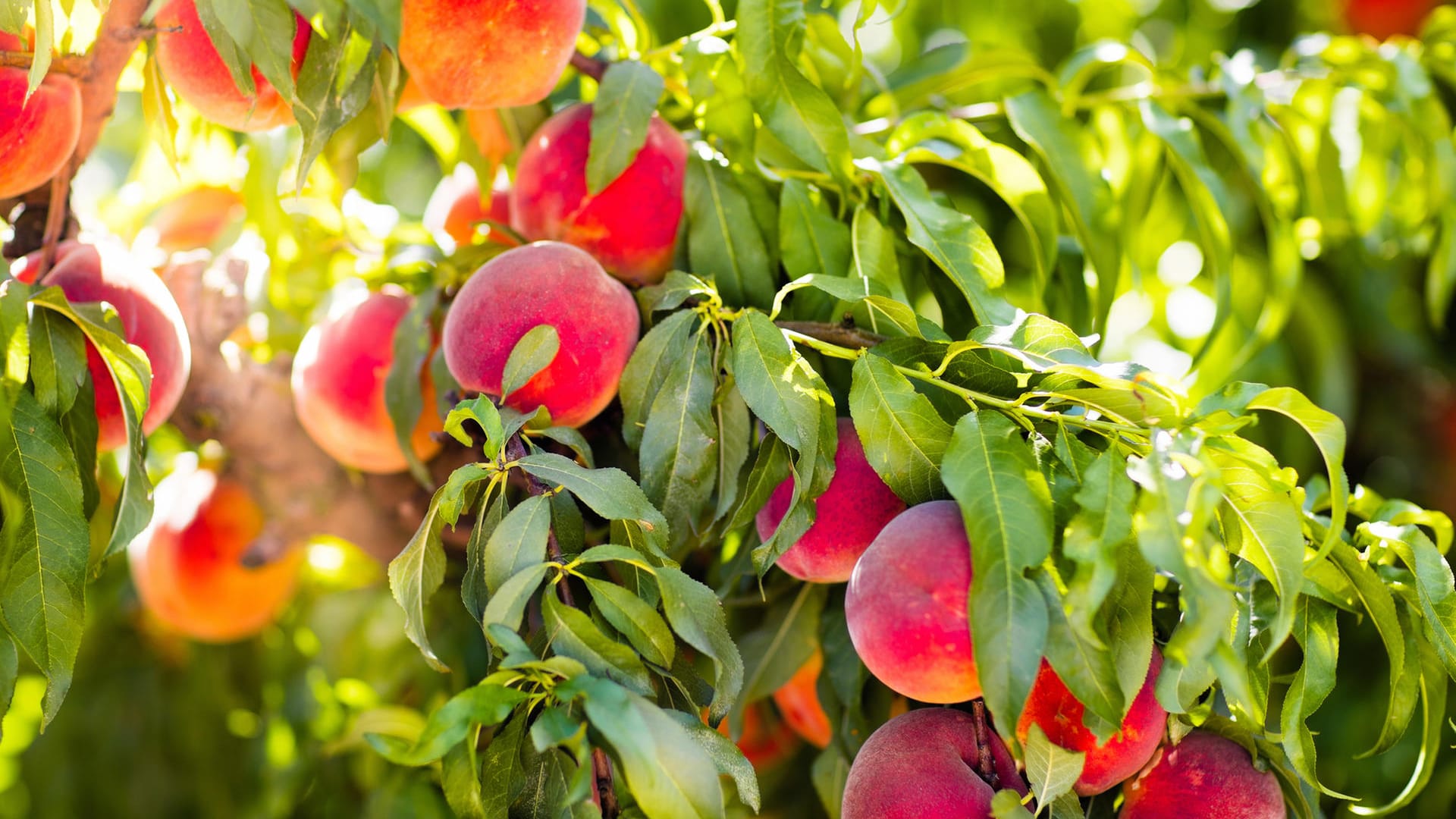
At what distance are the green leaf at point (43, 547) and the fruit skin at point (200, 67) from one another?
259 mm

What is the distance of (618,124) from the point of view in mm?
865

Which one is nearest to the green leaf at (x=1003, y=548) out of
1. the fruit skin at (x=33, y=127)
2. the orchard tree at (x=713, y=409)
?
the orchard tree at (x=713, y=409)

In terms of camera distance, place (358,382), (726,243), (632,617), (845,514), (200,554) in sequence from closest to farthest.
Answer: (632,617) → (845,514) → (726,243) → (358,382) → (200,554)

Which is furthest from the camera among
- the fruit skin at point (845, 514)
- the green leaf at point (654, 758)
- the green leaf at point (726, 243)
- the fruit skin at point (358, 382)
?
the fruit skin at point (358, 382)

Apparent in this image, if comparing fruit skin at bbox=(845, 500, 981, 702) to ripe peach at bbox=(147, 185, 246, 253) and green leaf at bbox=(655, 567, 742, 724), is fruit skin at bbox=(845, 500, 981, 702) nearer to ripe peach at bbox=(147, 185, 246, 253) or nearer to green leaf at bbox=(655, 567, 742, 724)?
green leaf at bbox=(655, 567, 742, 724)

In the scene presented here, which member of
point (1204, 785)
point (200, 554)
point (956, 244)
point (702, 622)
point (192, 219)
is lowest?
point (200, 554)

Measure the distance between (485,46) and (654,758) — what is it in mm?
526

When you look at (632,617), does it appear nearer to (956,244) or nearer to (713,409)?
(713,409)

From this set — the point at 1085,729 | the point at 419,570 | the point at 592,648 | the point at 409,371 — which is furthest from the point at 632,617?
the point at 409,371

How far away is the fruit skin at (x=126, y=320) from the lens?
84 centimetres

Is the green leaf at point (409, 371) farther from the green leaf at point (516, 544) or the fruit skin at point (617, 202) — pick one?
the green leaf at point (516, 544)

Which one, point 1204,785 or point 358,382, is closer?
point 1204,785

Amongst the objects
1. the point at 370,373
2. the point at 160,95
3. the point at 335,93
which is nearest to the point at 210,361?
the point at 370,373

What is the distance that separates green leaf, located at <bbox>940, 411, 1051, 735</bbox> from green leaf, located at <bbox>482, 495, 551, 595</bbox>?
23 centimetres
